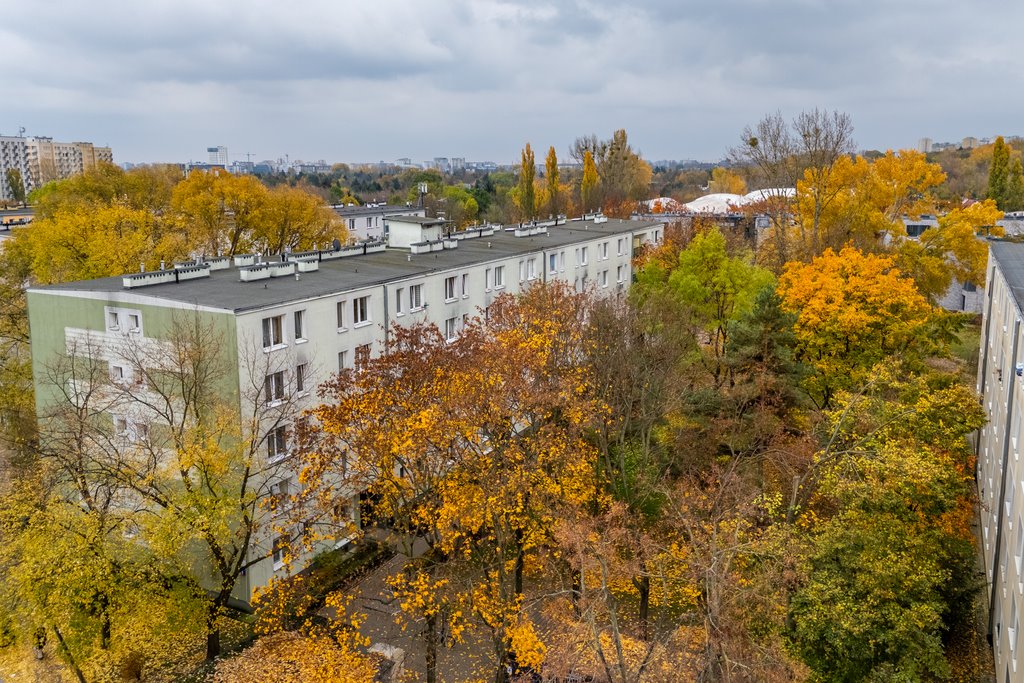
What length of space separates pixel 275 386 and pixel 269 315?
284 cm

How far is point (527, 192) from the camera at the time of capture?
4003 inches

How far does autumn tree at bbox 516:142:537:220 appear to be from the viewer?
100750 mm

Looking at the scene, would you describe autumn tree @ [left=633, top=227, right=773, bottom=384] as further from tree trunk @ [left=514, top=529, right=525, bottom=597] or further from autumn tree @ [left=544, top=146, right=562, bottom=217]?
autumn tree @ [left=544, top=146, right=562, bottom=217]

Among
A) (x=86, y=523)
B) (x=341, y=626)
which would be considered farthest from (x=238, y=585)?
(x=86, y=523)

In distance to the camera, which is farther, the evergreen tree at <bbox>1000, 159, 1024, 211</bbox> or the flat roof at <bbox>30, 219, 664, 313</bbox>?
the evergreen tree at <bbox>1000, 159, 1024, 211</bbox>

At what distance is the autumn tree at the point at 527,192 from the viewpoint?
101 m

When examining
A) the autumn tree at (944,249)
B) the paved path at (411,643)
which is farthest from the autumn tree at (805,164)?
the paved path at (411,643)

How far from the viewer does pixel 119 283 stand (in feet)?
103

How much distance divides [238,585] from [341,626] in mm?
4946

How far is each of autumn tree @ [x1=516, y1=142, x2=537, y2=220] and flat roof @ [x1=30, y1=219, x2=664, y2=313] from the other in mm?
52119

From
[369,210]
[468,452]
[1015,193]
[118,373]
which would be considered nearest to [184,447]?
[118,373]

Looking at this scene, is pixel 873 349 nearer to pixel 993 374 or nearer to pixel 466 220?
pixel 993 374

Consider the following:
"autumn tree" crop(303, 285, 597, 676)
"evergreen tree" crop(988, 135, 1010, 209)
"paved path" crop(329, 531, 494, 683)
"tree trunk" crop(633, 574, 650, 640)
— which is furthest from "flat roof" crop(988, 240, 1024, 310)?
"evergreen tree" crop(988, 135, 1010, 209)

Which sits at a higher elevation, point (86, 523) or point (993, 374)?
point (993, 374)
